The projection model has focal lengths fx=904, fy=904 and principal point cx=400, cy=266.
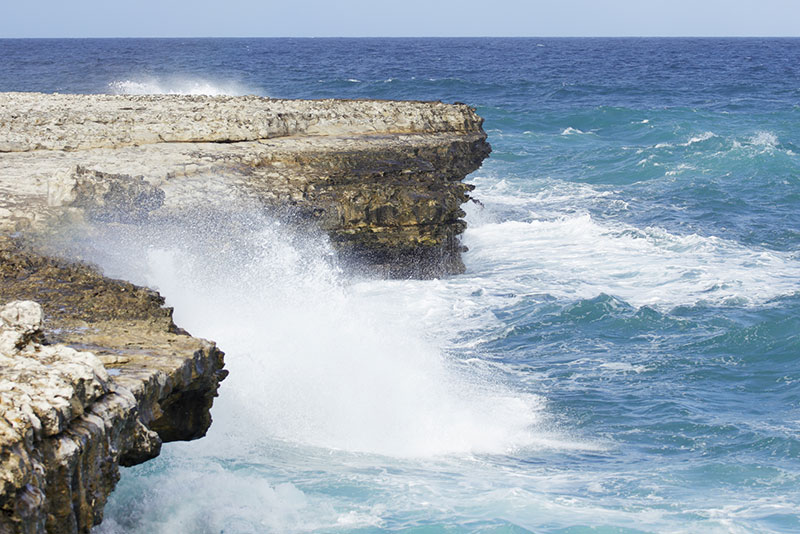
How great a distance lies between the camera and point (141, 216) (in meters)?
9.84

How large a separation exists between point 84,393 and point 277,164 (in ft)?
25.5

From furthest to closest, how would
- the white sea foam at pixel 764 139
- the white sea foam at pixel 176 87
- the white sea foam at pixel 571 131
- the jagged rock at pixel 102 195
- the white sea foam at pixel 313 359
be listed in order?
the white sea foam at pixel 176 87 < the white sea foam at pixel 571 131 < the white sea foam at pixel 764 139 < the jagged rock at pixel 102 195 < the white sea foam at pixel 313 359

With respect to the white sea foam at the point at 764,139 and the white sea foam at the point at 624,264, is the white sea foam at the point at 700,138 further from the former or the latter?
the white sea foam at the point at 624,264

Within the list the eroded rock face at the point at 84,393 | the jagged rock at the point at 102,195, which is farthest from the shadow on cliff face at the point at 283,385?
the eroded rock face at the point at 84,393

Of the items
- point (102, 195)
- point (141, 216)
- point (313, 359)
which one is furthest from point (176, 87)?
point (313, 359)

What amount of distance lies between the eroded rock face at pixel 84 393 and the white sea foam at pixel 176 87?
35.3 metres

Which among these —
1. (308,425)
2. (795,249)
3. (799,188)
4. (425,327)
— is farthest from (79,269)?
(799,188)

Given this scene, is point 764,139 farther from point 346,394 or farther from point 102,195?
point 102,195

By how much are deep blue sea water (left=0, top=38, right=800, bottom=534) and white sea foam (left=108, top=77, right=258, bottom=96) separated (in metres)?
26.1

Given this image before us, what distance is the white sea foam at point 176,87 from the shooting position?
1641 inches

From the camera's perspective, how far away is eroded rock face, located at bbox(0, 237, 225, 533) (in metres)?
3.97

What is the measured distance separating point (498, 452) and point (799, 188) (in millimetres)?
15662

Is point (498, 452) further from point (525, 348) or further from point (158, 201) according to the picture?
point (158, 201)

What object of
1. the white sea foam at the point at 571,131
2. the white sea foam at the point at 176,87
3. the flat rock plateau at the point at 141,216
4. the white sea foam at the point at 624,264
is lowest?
the white sea foam at the point at 624,264
